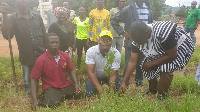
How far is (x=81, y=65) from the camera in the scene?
563 cm

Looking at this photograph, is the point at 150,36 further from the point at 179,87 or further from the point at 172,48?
the point at 179,87

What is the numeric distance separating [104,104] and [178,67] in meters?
1.25

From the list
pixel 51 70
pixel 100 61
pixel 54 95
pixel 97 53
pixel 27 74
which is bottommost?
pixel 54 95

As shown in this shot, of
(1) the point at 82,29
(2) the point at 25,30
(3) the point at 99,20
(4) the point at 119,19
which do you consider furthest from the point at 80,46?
(2) the point at 25,30

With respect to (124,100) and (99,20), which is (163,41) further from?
(99,20)

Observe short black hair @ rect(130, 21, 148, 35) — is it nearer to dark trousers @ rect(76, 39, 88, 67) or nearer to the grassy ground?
the grassy ground

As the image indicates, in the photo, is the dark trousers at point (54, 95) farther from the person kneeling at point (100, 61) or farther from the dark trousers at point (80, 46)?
the dark trousers at point (80, 46)

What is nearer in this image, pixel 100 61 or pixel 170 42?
pixel 170 42

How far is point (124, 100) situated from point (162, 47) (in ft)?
2.91

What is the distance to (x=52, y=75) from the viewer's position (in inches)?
141

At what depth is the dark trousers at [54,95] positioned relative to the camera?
339cm

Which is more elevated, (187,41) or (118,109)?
(187,41)

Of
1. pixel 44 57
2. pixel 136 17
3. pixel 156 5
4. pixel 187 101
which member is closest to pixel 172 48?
pixel 187 101

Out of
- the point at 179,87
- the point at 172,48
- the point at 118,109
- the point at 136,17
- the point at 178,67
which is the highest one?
the point at 136,17
